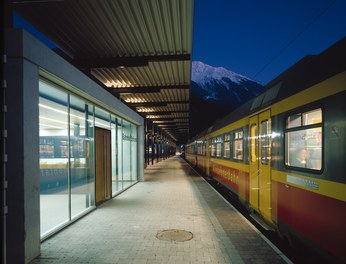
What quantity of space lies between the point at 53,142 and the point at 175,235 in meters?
4.27

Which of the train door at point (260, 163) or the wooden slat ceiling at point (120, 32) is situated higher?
the wooden slat ceiling at point (120, 32)

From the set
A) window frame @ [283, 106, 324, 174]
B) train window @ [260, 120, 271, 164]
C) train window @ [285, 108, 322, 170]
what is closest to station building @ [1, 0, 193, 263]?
train window @ [260, 120, 271, 164]

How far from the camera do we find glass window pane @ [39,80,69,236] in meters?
6.65

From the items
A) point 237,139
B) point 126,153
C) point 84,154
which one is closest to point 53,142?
point 84,154

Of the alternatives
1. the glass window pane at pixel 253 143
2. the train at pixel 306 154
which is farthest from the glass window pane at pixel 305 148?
the glass window pane at pixel 253 143

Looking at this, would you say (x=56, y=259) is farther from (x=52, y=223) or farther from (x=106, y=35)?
(x=106, y=35)

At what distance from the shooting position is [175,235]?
6.35 metres

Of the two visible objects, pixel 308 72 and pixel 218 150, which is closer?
pixel 308 72

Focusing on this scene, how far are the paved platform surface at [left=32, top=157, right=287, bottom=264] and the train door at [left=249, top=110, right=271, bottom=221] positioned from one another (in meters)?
0.63

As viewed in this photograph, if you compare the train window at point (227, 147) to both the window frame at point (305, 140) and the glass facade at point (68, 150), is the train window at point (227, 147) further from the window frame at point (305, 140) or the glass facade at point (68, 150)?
the window frame at point (305, 140)

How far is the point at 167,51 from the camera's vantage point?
10.4 m

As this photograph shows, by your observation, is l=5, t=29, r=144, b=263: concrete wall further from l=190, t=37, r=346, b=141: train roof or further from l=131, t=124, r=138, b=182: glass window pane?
l=131, t=124, r=138, b=182: glass window pane

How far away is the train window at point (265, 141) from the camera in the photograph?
657 centimetres

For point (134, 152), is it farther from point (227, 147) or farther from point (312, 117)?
point (312, 117)
